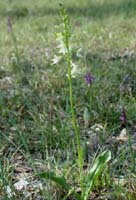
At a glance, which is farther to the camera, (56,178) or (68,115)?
(68,115)

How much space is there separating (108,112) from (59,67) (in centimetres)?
157

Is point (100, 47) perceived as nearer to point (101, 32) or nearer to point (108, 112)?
point (101, 32)

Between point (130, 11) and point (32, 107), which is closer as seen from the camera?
point (32, 107)

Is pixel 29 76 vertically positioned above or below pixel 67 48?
below

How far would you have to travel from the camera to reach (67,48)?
1847 mm

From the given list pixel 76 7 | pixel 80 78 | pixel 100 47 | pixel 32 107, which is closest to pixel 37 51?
pixel 100 47

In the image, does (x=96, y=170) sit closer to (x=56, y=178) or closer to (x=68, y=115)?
(x=56, y=178)

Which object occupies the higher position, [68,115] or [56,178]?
[56,178]

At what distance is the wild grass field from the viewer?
2109mm

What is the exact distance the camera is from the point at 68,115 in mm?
3174

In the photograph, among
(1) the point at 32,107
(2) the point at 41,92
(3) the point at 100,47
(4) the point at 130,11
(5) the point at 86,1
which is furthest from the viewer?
(5) the point at 86,1

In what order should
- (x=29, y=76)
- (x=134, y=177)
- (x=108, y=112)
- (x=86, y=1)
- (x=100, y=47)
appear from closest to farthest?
(x=134, y=177) < (x=108, y=112) < (x=29, y=76) < (x=100, y=47) < (x=86, y=1)

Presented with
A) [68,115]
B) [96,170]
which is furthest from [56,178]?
[68,115]

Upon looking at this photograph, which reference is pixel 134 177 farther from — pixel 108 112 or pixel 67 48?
pixel 108 112
